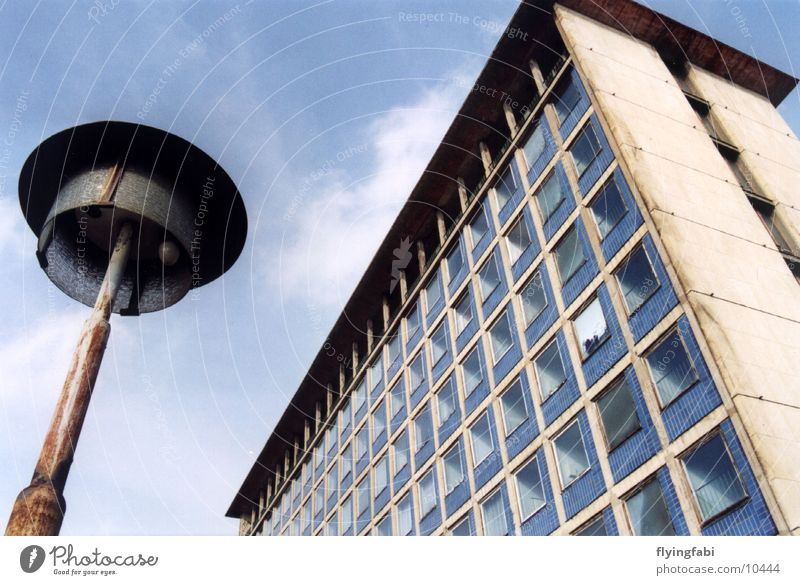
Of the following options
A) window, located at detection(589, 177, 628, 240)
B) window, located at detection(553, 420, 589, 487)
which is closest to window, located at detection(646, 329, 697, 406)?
window, located at detection(553, 420, 589, 487)

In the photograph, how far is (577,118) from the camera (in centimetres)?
2370

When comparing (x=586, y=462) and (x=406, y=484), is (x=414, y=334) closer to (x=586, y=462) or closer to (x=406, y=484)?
(x=406, y=484)

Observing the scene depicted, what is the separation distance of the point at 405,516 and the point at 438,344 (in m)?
7.64

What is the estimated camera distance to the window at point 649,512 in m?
15.5

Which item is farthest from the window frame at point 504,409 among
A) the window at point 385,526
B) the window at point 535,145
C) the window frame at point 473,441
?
the window at point 385,526

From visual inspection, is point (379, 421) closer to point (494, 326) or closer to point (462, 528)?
point (462, 528)

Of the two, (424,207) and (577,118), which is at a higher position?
(424,207)

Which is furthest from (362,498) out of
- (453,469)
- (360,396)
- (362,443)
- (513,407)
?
(513,407)

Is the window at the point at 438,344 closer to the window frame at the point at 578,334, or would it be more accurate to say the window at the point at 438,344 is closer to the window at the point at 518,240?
the window at the point at 518,240
